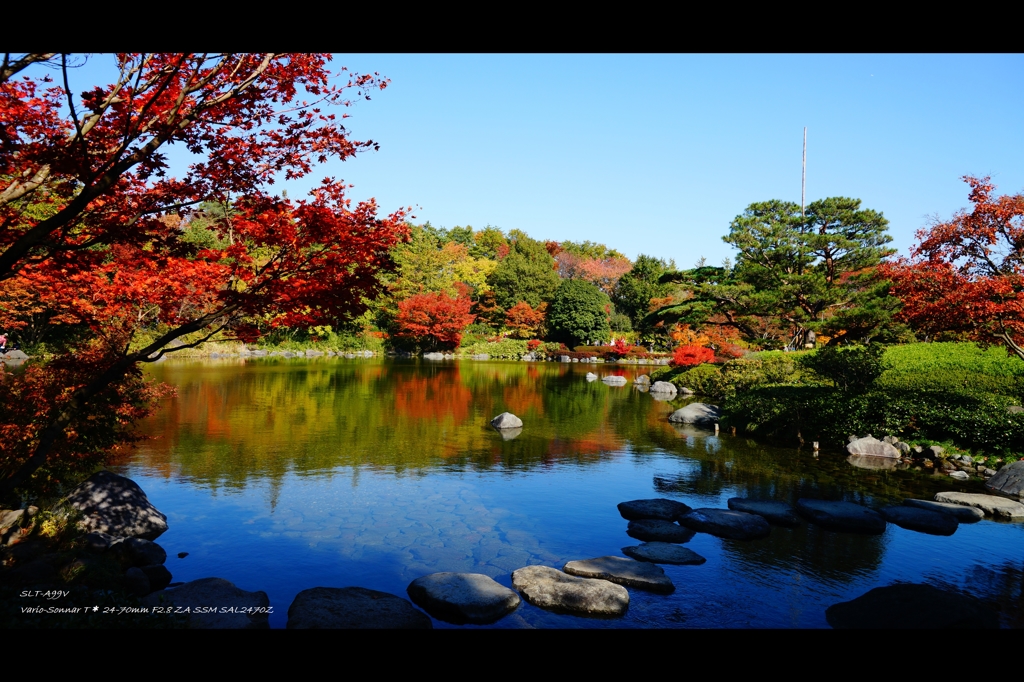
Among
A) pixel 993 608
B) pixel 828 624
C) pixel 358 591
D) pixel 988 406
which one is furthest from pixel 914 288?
pixel 358 591

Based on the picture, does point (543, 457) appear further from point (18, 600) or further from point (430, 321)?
point (430, 321)

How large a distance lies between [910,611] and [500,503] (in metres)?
5.02

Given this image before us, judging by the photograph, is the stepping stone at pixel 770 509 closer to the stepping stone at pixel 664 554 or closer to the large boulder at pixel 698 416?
the stepping stone at pixel 664 554

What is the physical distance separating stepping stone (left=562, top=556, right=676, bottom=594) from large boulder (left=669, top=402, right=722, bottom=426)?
10.4 meters

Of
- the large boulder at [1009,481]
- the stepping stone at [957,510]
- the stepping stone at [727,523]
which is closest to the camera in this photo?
the stepping stone at [727,523]

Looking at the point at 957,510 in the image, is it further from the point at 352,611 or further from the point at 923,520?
the point at 352,611

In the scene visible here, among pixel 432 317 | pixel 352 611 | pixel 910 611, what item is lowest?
pixel 352 611

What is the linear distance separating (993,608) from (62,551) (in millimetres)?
8343

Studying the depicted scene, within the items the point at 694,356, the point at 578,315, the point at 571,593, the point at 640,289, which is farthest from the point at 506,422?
the point at 640,289

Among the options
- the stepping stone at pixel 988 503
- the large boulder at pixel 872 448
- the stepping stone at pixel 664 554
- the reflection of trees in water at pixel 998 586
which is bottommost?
the reflection of trees in water at pixel 998 586

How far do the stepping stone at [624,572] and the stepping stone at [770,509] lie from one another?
261cm

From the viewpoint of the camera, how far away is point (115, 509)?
6.98m

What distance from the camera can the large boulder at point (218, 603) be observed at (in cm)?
478

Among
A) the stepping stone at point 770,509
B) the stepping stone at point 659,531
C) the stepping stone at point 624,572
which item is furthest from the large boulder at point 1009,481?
the stepping stone at point 624,572
